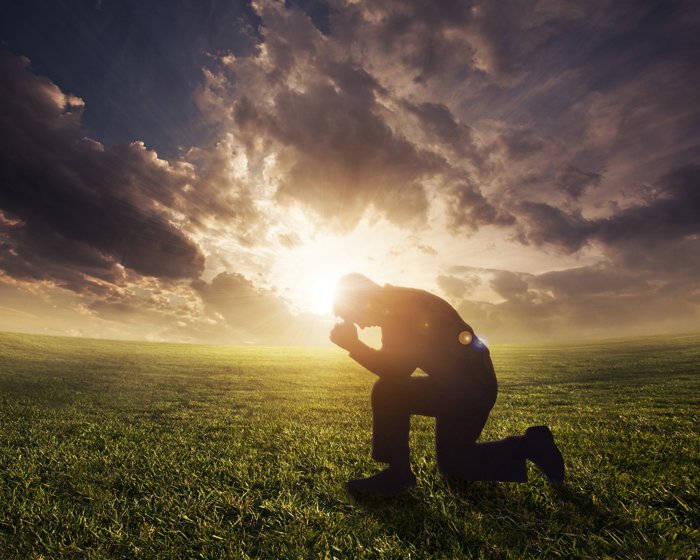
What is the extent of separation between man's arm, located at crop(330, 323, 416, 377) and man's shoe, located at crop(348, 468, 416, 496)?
3.70 feet

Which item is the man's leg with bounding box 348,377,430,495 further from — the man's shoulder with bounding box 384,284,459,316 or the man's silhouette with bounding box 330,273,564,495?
the man's shoulder with bounding box 384,284,459,316

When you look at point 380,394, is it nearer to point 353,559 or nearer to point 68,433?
point 353,559

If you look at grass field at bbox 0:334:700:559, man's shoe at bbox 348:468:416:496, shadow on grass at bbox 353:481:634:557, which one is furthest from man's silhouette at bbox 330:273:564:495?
grass field at bbox 0:334:700:559

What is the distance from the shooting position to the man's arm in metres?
4.08

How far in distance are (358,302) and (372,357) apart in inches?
26.0

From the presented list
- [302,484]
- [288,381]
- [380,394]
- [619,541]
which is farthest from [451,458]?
[288,381]

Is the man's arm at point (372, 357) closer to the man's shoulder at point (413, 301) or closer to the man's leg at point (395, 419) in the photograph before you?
the man's leg at point (395, 419)

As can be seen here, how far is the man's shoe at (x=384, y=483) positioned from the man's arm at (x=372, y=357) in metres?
1.13

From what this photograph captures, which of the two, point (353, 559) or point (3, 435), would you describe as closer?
point (353, 559)

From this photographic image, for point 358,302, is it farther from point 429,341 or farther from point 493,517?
point 493,517

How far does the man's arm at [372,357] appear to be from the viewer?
13.4 feet

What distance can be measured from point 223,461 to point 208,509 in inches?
57.2

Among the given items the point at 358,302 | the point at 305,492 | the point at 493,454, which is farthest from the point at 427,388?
the point at 305,492

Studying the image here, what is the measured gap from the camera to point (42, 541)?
3178 millimetres
